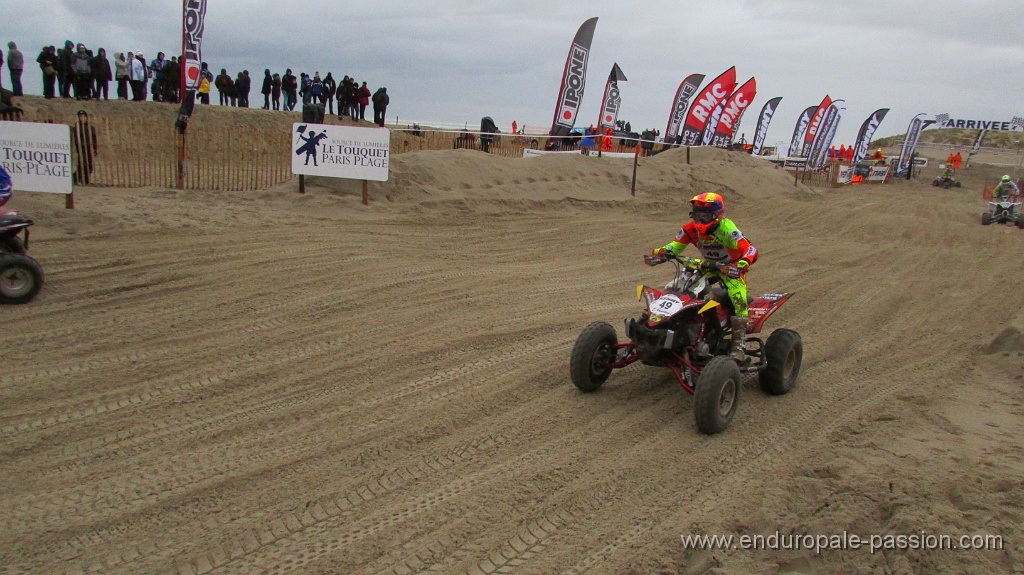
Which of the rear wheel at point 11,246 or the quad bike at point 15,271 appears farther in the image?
the rear wheel at point 11,246

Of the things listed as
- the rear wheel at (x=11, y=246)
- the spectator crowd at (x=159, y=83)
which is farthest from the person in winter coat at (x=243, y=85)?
the rear wheel at (x=11, y=246)

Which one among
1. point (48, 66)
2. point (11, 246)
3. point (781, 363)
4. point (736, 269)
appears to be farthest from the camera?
point (48, 66)

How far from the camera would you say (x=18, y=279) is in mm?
7508

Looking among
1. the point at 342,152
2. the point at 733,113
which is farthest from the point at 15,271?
the point at 733,113

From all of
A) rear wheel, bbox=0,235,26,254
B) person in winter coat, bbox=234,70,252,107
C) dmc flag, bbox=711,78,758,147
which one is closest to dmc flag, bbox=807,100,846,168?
dmc flag, bbox=711,78,758,147

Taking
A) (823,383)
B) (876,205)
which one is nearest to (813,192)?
(876,205)

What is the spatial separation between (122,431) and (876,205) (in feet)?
74.7

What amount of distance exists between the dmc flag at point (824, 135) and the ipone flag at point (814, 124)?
0.14 m

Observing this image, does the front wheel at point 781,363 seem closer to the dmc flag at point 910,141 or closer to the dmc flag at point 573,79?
the dmc flag at point 573,79

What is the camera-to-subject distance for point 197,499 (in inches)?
163

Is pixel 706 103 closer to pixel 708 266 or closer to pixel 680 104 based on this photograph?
pixel 680 104

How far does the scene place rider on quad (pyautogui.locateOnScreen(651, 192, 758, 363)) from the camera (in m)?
5.79

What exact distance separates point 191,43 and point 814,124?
31.0 metres

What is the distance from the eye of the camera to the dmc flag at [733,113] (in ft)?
88.1
